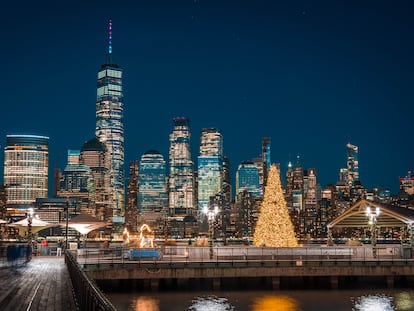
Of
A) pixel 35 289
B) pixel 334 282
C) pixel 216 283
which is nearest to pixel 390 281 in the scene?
pixel 334 282

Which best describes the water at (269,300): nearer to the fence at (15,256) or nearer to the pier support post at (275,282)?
the pier support post at (275,282)

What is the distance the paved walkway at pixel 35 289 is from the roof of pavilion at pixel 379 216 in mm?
28391

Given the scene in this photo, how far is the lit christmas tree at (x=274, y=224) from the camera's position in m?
→ 52.6

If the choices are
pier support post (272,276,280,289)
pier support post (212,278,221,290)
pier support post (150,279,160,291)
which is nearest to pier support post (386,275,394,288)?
pier support post (272,276,280,289)

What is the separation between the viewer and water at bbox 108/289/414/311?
120 ft

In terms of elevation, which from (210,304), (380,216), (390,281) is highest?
(380,216)

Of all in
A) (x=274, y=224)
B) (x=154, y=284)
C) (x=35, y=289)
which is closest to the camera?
(x=35, y=289)

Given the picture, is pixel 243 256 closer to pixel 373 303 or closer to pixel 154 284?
pixel 154 284

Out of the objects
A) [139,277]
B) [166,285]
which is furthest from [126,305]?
[166,285]

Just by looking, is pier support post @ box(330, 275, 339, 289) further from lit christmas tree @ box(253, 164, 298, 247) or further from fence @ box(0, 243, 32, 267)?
fence @ box(0, 243, 32, 267)

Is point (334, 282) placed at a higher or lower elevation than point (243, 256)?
lower

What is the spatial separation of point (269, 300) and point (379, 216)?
20.1 metres

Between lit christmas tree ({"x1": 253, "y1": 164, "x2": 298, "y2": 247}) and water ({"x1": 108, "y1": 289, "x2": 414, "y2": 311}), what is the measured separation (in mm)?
9627

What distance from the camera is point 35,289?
2575cm
